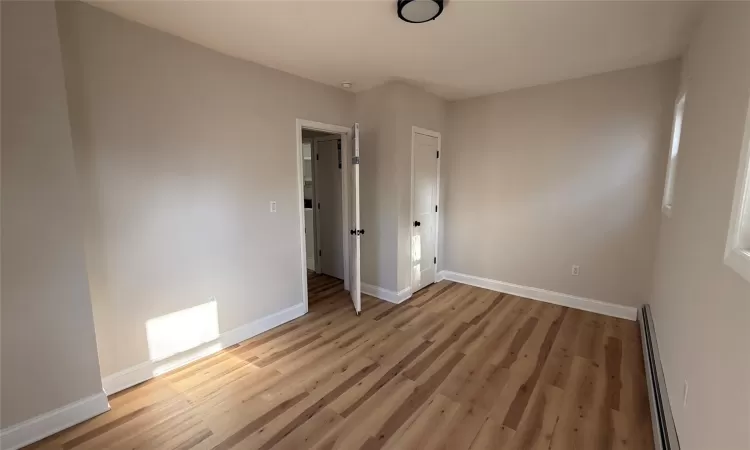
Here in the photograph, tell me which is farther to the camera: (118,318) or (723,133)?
(118,318)

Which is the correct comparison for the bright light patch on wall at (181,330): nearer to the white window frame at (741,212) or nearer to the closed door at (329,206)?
the closed door at (329,206)

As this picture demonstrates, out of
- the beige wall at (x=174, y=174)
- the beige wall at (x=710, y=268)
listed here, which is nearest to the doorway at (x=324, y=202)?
the beige wall at (x=174, y=174)

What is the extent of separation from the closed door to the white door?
42.4 inches

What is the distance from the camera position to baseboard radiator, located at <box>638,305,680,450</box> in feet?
5.55

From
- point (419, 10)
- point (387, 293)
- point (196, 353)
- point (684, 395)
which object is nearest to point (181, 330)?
point (196, 353)

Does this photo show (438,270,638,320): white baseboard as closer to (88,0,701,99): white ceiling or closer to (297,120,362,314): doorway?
(297,120,362,314): doorway

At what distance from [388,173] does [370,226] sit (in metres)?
0.72

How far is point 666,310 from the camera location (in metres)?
2.28

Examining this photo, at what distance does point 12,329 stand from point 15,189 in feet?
2.53

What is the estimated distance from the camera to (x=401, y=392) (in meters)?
2.25

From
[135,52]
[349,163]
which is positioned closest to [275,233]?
[349,163]

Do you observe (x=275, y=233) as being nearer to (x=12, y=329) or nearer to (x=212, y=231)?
(x=212, y=231)

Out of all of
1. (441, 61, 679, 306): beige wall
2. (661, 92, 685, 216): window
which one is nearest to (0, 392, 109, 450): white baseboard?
(441, 61, 679, 306): beige wall

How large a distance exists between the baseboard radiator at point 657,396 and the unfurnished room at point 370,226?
0.08ft
